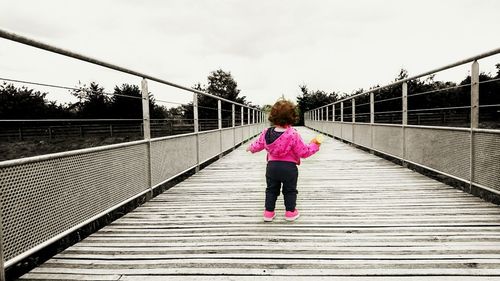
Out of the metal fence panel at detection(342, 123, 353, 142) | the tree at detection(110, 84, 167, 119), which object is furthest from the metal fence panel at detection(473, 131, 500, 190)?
the metal fence panel at detection(342, 123, 353, 142)

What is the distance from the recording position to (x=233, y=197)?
3.94 m

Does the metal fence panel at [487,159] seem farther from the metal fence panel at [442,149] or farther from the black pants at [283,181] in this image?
the black pants at [283,181]

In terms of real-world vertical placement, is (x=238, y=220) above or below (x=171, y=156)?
below

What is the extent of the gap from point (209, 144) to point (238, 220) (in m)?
3.72

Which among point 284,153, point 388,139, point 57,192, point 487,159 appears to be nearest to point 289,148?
point 284,153

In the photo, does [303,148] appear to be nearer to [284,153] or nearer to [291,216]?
[284,153]

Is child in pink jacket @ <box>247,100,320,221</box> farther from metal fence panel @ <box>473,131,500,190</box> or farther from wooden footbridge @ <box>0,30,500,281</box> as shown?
metal fence panel @ <box>473,131,500,190</box>

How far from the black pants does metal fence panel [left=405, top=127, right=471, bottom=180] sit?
74.2 inches

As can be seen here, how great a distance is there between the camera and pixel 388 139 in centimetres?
650

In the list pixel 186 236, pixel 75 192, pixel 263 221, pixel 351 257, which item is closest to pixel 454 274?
pixel 351 257

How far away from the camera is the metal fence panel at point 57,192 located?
191 cm

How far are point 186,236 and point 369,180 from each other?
2924 mm

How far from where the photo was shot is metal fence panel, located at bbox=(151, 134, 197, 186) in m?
3.95

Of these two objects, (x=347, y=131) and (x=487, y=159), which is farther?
(x=347, y=131)
